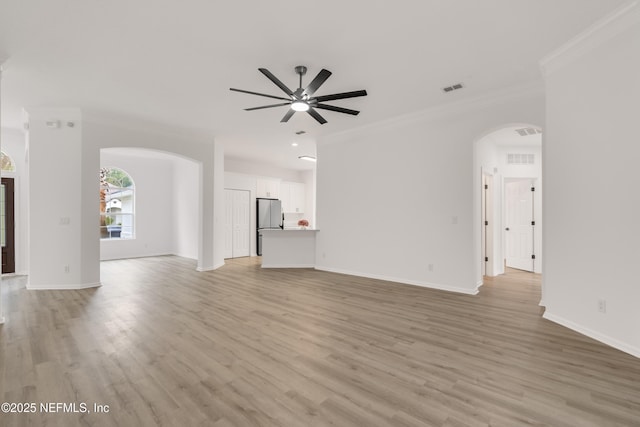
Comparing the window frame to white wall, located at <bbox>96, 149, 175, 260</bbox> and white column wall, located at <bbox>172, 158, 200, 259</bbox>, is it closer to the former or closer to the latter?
white wall, located at <bbox>96, 149, 175, 260</bbox>

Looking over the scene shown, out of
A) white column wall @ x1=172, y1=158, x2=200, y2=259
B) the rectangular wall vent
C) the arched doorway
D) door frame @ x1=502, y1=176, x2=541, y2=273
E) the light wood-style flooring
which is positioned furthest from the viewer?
white column wall @ x1=172, y1=158, x2=200, y2=259

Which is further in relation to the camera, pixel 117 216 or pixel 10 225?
pixel 117 216

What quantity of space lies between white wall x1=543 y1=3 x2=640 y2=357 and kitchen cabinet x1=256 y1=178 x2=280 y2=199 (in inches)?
303

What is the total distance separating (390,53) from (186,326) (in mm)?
3848

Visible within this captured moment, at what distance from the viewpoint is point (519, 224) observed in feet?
23.2

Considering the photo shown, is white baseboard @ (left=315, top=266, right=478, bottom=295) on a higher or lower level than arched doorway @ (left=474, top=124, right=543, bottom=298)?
lower

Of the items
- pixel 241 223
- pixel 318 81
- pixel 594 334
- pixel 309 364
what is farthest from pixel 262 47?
pixel 241 223

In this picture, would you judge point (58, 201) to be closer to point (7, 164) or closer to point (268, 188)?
point (7, 164)

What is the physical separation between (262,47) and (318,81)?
716mm

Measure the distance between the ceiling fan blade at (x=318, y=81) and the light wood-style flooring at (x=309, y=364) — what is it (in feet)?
8.75

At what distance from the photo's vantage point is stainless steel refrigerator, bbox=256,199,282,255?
31.6 feet

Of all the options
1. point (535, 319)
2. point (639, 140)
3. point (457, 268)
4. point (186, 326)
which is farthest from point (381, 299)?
point (639, 140)

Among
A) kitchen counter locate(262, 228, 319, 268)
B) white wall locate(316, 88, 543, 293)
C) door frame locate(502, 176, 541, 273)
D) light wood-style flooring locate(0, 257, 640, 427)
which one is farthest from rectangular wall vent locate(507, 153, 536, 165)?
kitchen counter locate(262, 228, 319, 268)

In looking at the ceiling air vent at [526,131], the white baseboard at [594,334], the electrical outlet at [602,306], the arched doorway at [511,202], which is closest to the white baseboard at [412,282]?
the white baseboard at [594,334]
